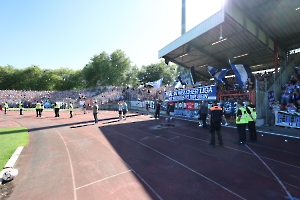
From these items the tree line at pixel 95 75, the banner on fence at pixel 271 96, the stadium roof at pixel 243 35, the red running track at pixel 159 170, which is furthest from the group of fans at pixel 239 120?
the tree line at pixel 95 75

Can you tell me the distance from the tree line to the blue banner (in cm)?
3686

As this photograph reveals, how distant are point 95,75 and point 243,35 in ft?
169

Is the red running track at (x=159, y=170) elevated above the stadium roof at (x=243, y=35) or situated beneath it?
situated beneath

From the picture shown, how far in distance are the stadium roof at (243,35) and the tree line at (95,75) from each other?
34.2 m

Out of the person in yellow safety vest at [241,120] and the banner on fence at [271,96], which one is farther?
the banner on fence at [271,96]

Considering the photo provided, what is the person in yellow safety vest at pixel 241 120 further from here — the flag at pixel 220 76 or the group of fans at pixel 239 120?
the flag at pixel 220 76

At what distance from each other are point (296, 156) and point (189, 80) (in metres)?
16.1

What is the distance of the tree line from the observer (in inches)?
2156

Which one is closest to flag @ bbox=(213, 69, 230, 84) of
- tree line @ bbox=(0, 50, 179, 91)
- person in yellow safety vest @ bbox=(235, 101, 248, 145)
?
person in yellow safety vest @ bbox=(235, 101, 248, 145)

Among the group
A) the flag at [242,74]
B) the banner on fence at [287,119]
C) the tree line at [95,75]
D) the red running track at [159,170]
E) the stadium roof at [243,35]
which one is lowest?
the red running track at [159,170]

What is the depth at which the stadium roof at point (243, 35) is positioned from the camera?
40.4 ft

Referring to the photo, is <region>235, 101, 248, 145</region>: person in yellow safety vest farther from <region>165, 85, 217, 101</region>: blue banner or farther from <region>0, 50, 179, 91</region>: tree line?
<region>0, 50, 179, 91</region>: tree line

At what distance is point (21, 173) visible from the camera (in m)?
4.99

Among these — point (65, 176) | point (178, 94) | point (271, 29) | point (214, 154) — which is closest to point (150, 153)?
point (214, 154)
